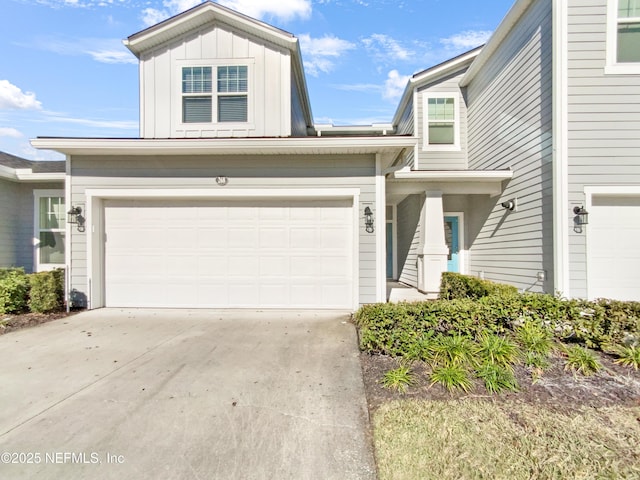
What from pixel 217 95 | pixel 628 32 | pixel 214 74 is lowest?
pixel 217 95

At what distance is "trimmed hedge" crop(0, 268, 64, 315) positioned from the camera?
241 inches

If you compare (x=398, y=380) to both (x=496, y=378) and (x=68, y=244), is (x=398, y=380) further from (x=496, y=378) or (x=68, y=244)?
(x=68, y=244)

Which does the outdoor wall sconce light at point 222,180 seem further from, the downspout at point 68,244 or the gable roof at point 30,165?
the gable roof at point 30,165

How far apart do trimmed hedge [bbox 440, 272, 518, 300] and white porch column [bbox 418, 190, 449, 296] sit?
0.23 meters

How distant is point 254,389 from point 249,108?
6438 mm

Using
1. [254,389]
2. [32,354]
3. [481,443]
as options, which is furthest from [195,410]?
[32,354]

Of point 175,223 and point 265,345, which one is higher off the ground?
point 175,223

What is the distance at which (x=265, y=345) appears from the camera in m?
4.59

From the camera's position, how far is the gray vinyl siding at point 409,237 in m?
9.71

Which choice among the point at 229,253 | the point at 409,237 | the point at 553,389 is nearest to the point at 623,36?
the point at 409,237

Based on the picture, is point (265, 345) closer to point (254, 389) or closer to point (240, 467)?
point (254, 389)

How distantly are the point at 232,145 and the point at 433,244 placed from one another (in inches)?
221

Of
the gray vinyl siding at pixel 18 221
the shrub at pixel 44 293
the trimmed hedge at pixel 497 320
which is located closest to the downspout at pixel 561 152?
the trimmed hedge at pixel 497 320

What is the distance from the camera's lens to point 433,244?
28.1 ft
